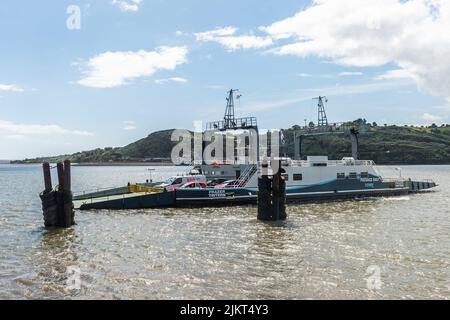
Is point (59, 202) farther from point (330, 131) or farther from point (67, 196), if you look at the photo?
point (330, 131)

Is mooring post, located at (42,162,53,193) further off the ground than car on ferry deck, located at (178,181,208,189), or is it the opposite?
mooring post, located at (42,162,53,193)

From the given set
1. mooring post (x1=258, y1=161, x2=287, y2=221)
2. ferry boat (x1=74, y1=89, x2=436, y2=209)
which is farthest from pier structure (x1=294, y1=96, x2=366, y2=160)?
mooring post (x1=258, y1=161, x2=287, y2=221)

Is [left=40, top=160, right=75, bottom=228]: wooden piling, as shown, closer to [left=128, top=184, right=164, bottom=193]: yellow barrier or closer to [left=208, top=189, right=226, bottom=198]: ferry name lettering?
[left=128, top=184, right=164, bottom=193]: yellow barrier

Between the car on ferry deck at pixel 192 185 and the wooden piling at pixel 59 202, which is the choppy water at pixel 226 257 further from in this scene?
the car on ferry deck at pixel 192 185

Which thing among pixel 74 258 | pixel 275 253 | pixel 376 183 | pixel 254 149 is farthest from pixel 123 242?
pixel 376 183

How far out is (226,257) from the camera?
17.1m

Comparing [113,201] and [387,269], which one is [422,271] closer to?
[387,269]

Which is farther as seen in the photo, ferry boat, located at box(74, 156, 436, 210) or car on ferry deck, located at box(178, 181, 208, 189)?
car on ferry deck, located at box(178, 181, 208, 189)

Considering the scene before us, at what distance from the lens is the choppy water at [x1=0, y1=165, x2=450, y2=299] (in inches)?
522

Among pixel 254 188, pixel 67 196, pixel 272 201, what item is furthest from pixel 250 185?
pixel 67 196

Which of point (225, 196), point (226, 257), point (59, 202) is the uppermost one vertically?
point (59, 202)

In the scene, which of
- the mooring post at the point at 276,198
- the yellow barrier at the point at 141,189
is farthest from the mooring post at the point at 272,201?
the yellow barrier at the point at 141,189

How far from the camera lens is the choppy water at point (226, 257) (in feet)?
43.5

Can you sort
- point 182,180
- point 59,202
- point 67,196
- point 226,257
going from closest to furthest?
point 226,257 < point 67,196 < point 59,202 < point 182,180
